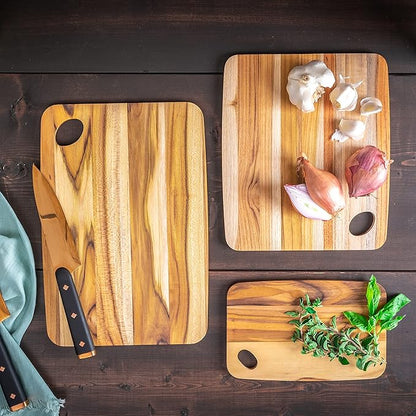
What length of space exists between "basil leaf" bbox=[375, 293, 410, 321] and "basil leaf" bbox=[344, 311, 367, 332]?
3 centimetres

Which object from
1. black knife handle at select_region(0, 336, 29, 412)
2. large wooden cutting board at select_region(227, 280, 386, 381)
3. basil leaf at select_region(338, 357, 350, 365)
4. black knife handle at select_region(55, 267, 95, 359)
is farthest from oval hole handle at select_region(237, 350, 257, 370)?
black knife handle at select_region(0, 336, 29, 412)

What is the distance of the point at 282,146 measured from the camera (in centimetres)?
104

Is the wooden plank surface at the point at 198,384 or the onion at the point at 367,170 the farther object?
the wooden plank surface at the point at 198,384

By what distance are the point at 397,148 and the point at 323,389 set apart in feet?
1.63

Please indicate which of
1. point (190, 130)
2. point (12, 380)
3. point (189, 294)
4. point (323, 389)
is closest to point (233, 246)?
point (189, 294)

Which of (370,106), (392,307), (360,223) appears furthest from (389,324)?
(370,106)

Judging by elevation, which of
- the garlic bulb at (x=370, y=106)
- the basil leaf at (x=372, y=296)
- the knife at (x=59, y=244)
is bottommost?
the basil leaf at (x=372, y=296)

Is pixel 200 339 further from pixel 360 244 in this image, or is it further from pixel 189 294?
pixel 360 244

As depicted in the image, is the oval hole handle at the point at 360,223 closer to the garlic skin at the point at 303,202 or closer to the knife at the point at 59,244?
the garlic skin at the point at 303,202

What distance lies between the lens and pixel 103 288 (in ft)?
3.52

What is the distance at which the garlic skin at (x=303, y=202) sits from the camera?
1007 mm

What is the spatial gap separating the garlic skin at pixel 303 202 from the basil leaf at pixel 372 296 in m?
0.17

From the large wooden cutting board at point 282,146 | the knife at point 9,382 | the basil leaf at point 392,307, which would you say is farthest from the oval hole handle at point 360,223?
the knife at point 9,382

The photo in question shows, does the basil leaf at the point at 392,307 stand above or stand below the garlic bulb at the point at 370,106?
below
